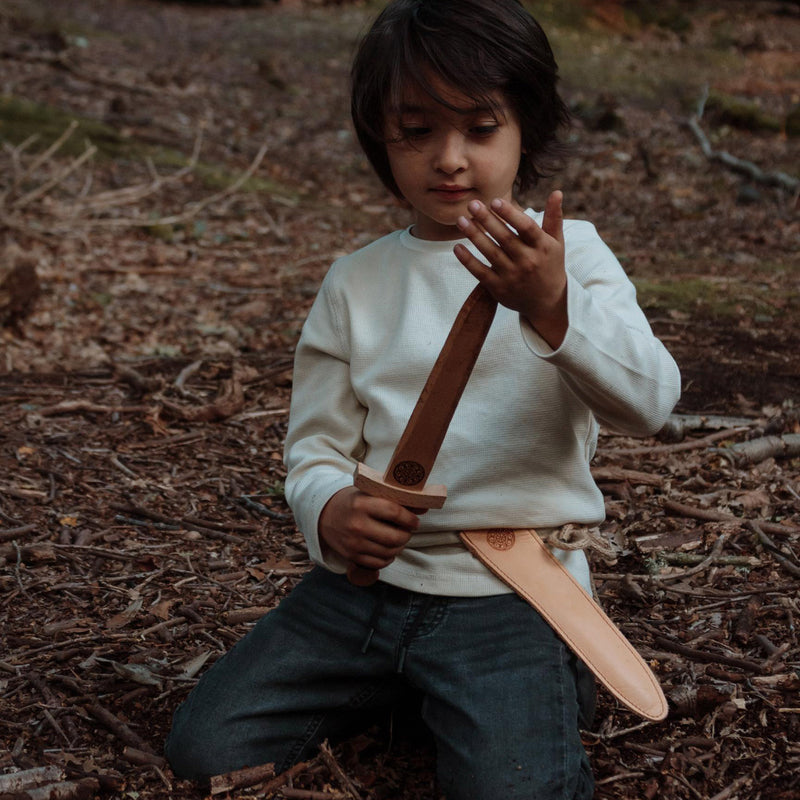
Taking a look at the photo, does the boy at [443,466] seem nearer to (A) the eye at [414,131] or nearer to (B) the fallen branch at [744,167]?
(A) the eye at [414,131]

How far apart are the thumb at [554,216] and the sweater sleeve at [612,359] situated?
0.09 meters

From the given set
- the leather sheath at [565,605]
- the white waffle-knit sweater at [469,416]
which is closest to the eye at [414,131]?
the white waffle-knit sweater at [469,416]

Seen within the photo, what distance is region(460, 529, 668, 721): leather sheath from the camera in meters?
1.97

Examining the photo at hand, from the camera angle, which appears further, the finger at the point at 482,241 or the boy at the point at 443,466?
the boy at the point at 443,466

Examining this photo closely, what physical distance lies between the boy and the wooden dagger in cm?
5

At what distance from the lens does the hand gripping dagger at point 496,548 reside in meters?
1.77

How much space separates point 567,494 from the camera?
2102 millimetres

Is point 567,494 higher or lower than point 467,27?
lower

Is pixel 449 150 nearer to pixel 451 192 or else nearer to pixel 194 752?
pixel 451 192

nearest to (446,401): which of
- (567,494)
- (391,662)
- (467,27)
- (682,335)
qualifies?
(567,494)

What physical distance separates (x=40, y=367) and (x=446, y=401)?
3137 mm

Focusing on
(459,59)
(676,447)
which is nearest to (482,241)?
(459,59)

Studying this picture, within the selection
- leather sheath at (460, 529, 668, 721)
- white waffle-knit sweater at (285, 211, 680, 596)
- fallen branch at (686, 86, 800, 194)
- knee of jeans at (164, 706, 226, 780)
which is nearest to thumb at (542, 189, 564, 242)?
white waffle-knit sweater at (285, 211, 680, 596)

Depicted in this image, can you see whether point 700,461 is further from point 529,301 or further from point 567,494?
point 529,301
